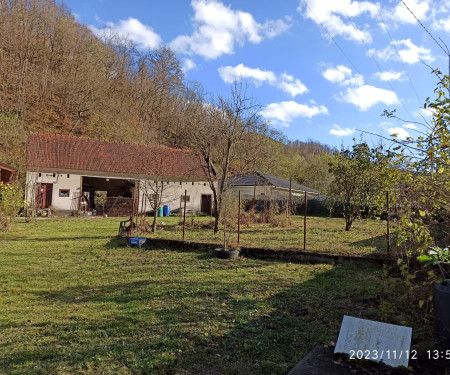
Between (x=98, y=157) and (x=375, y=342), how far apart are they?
24833 millimetres

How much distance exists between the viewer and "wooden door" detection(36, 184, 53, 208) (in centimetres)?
2105

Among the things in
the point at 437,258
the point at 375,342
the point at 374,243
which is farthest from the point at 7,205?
the point at 437,258

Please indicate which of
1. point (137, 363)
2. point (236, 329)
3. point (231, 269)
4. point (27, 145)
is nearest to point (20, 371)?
point (137, 363)

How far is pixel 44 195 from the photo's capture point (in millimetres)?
21406

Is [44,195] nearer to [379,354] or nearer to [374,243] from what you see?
[374,243]

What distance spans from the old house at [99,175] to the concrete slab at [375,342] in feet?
52.2

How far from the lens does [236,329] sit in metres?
4.04

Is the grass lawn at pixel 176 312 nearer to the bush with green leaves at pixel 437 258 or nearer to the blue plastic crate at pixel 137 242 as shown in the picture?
the bush with green leaves at pixel 437 258

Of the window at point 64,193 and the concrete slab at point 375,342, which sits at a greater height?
the window at point 64,193

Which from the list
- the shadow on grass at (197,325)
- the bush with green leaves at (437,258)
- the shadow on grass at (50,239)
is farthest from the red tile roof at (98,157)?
the bush with green leaves at (437,258)

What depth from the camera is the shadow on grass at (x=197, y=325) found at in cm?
318

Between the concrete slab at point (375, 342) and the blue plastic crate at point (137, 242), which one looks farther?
the blue plastic crate at point (137, 242)

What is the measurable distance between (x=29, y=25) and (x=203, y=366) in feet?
124

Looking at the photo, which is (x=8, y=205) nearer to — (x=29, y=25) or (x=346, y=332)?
(x=346, y=332)
